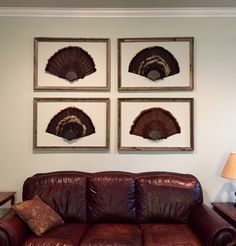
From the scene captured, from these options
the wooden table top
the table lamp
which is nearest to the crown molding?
the table lamp

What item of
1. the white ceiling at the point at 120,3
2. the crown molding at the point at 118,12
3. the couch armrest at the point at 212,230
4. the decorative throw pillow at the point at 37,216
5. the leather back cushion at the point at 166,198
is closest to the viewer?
the couch armrest at the point at 212,230

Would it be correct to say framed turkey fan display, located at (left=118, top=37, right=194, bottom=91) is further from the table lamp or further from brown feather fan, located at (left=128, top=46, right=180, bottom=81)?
the table lamp

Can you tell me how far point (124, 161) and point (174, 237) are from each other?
1.09 meters

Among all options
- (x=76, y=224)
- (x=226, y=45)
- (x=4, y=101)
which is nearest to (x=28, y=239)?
(x=76, y=224)

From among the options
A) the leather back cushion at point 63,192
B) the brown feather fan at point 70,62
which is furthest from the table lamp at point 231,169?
the brown feather fan at point 70,62

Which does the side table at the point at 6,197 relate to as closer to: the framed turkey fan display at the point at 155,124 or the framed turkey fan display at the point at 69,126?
the framed turkey fan display at the point at 69,126

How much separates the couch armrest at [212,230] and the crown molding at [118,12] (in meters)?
2.18

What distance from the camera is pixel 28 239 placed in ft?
8.37

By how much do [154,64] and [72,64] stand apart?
94 centimetres

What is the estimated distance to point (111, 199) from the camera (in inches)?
119

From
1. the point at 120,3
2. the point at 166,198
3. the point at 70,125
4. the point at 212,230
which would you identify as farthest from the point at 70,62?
the point at 212,230

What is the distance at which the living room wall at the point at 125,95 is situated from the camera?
11.1 feet

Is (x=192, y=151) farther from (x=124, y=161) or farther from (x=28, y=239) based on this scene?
(x=28, y=239)

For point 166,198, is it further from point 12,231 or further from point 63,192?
point 12,231
